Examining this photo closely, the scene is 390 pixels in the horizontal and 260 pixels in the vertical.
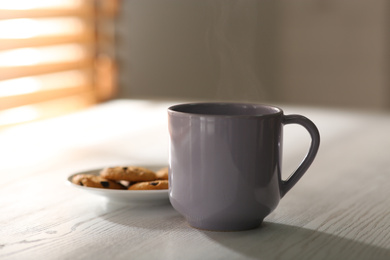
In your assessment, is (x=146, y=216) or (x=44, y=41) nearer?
(x=146, y=216)

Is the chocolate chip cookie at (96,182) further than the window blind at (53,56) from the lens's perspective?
No

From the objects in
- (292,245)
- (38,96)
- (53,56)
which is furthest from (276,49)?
(292,245)

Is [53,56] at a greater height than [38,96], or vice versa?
[53,56]

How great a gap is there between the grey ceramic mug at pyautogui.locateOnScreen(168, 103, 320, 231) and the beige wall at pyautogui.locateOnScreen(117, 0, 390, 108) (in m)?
2.65

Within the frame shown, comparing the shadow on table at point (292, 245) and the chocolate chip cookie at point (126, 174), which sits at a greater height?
the chocolate chip cookie at point (126, 174)

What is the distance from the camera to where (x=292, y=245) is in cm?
59

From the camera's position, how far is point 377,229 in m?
0.66

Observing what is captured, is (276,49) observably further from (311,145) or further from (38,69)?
(311,145)

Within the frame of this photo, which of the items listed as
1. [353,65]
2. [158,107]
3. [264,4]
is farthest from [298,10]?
[158,107]

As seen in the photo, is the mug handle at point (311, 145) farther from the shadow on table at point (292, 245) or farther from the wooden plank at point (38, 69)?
the wooden plank at point (38, 69)

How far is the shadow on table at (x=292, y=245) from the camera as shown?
0.57 metres

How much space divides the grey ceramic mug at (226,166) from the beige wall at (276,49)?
8.71ft

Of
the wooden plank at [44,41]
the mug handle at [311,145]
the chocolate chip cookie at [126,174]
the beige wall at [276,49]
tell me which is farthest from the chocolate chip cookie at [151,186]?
the beige wall at [276,49]

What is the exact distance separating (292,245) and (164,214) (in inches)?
6.7
